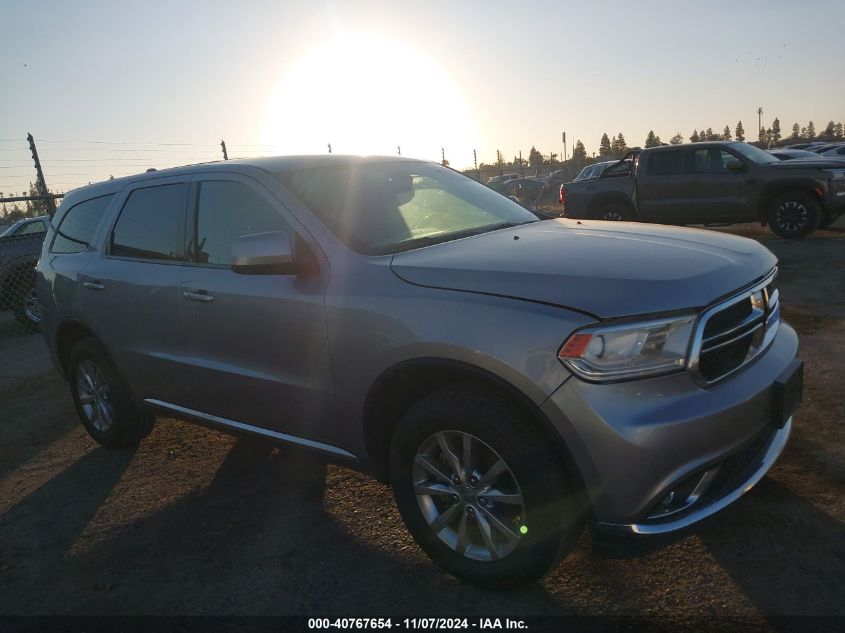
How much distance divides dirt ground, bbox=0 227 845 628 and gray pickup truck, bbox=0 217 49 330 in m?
6.10

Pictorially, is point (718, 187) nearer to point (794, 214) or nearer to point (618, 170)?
point (794, 214)

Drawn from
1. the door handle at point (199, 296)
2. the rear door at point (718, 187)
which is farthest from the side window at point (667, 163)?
the door handle at point (199, 296)

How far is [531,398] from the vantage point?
221 centimetres

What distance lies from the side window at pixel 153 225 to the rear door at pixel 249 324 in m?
0.13

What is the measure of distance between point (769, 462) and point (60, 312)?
4.32 metres

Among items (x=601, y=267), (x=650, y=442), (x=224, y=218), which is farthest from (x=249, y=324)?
(x=650, y=442)

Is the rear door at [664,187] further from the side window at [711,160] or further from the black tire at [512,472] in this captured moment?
the black tire at [512,472]

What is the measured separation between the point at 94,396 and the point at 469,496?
10.2ft

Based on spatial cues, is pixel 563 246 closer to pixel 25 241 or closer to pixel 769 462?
pixel 769 462

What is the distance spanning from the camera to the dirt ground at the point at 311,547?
250 cm

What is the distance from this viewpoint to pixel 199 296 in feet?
11.0

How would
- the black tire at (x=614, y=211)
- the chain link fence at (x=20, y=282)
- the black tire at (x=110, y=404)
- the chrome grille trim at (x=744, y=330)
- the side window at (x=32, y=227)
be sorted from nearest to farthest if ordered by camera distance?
the chrome grille trim at (x=744, y=330) → the black tire at (x=110, y=404) → the chain link fence at (x=20, y=282) → the side window at (x=32, y=227) → the black tire at (x=614, y=211)

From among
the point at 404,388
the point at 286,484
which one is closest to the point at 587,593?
the point at 404,388

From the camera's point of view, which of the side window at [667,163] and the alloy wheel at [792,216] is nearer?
the alloy wheel at [792,216]
